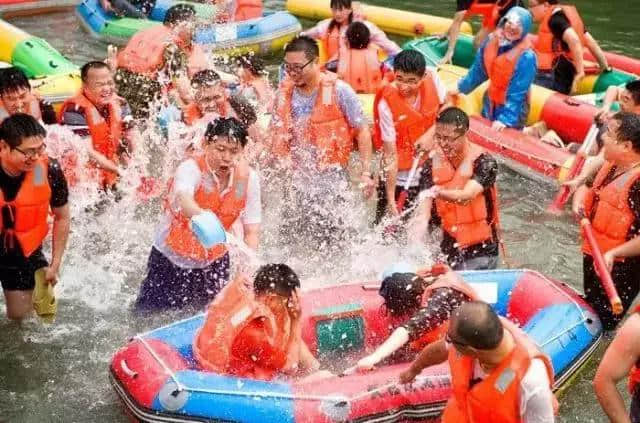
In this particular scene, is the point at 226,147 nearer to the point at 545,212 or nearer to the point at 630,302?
the point at 630,302

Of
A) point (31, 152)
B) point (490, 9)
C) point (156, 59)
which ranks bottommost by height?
point (156, 59)

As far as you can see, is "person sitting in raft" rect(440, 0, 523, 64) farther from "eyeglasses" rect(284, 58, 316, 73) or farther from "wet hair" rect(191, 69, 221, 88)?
"eyeglasses" rect(284, 58, 316, 73)

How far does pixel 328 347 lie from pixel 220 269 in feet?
2.28

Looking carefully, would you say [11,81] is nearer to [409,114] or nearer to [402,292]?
[409,114]

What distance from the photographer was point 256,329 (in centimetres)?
427

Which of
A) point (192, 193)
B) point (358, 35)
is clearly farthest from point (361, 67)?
point (192, 193)

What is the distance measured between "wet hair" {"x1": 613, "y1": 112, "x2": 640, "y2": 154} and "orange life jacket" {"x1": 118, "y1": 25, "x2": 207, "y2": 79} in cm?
395

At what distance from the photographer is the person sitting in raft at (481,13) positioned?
9156mm

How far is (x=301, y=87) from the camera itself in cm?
567

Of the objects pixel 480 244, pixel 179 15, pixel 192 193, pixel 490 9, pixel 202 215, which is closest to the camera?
pixel 202 215

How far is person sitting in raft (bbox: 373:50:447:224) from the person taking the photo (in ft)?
18.9

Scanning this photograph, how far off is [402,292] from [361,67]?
13.6 ft

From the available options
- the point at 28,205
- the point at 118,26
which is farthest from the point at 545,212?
the point at 118,26

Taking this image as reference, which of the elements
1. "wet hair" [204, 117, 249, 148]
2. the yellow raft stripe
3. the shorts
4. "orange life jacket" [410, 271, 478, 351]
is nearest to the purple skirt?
the shorts
